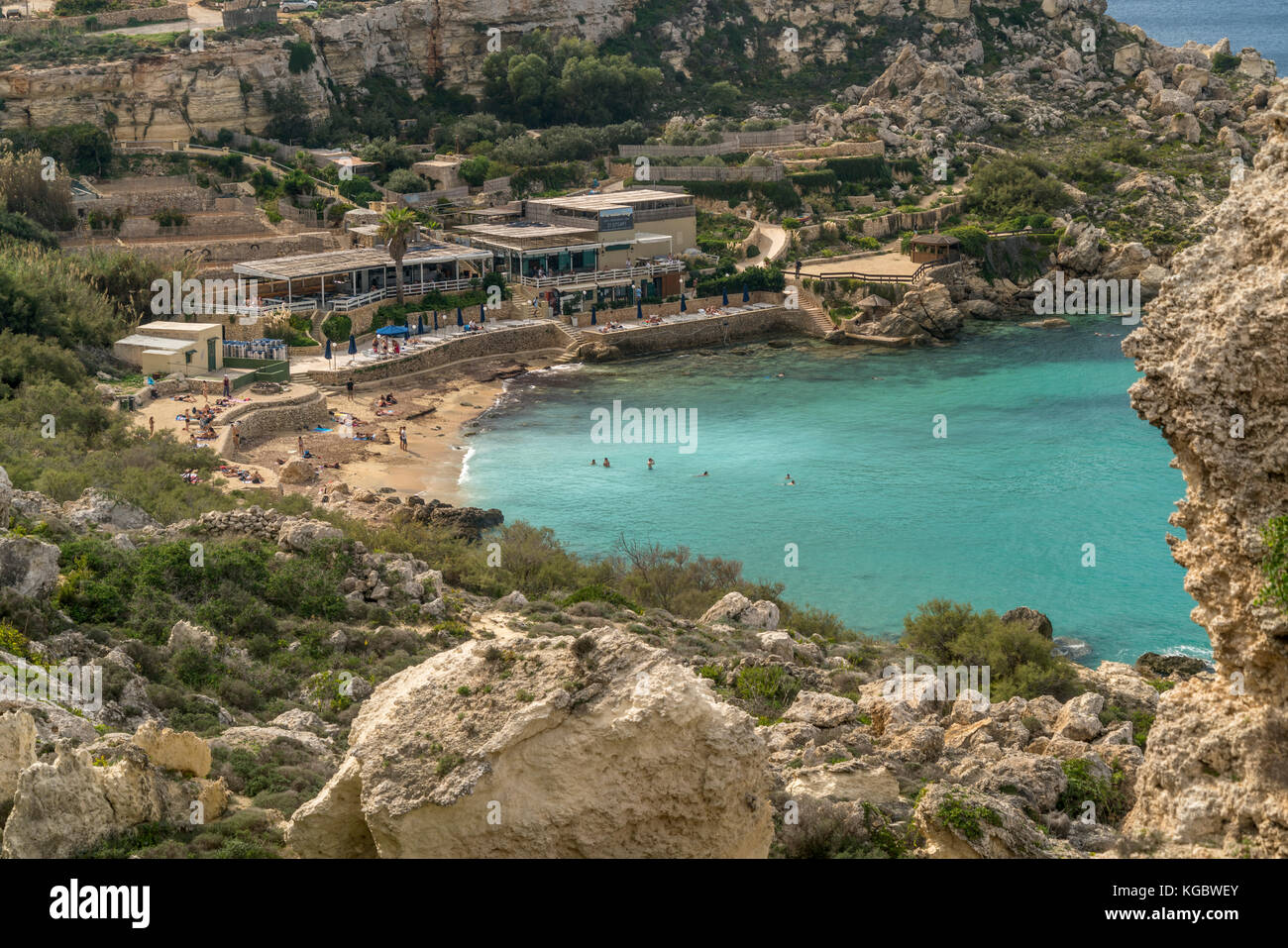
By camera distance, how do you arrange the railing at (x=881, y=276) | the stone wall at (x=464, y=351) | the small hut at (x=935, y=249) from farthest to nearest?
1. the small hut at (x=935, y=249)
2. the railing at (x=881, y=276)
3. the stone wall at (x=464, y=351)

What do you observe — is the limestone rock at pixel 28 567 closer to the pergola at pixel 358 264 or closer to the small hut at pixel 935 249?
the pergola at pixel 358 264

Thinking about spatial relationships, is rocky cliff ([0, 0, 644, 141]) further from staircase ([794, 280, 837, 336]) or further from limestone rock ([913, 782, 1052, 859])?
limestone rock ([913, 782, 1052, 859])

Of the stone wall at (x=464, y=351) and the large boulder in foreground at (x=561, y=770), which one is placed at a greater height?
the large boulder in foreground at (x=561, y=770)

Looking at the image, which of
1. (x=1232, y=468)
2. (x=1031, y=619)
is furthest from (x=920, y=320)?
(x=1232, y=468)

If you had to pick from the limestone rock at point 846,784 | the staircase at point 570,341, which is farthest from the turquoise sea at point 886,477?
the limestone rock at point 846,784

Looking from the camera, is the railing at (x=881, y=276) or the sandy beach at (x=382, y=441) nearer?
the sandy beach at (x=382, y=441)

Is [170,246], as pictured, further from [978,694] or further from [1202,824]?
[1202,824]

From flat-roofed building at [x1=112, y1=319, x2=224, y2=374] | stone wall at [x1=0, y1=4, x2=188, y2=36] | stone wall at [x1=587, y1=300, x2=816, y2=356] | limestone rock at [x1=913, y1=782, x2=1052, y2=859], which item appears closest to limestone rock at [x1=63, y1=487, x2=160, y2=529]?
limestone rock at [x1=913, y1=782, x2=1052, y2=859]
